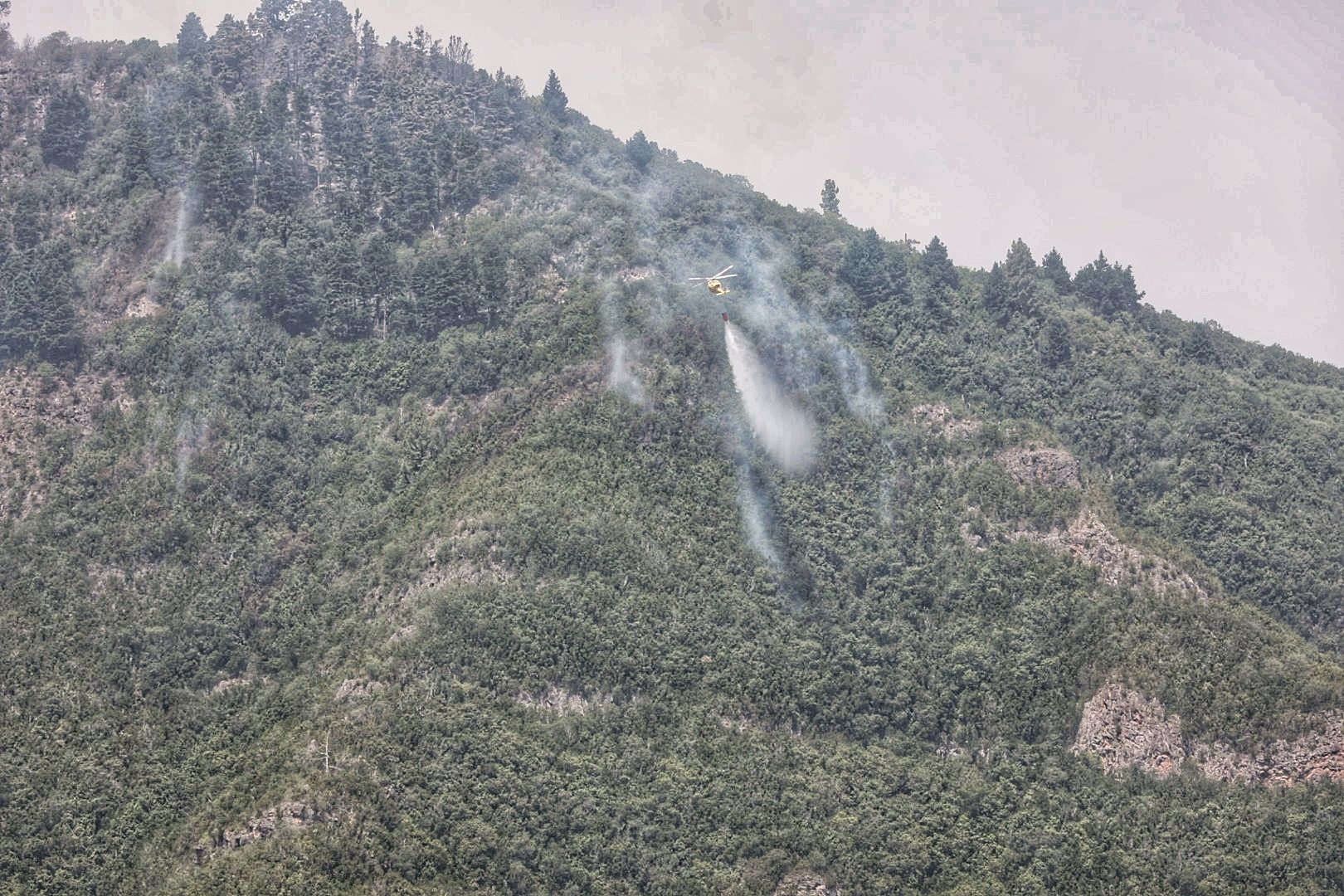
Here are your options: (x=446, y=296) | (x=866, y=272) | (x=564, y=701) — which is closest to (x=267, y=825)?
(x=564, y=701)

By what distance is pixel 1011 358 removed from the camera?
14625cm

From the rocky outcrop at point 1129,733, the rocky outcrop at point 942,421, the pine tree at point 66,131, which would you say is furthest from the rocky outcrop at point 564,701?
the pine tree at point 66,131

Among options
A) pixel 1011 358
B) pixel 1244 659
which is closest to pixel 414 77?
pixel 1011 358

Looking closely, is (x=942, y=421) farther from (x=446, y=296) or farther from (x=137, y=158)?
(x=137, y=158)

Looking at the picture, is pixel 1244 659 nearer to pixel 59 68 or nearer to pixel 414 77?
pixel 414 77

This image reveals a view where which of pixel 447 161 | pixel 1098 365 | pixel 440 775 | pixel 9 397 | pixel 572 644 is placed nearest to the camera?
pixel 440 775

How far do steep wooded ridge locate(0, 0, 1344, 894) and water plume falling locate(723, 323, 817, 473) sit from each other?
50 centimetres

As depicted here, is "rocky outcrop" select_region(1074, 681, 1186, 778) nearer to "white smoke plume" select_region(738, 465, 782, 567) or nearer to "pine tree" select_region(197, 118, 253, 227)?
"white smoke plume" select_region(738, 465, 782, 567)

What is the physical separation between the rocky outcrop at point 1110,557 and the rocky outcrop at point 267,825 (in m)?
48.0

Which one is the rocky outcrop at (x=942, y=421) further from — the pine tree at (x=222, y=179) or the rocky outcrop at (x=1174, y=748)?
the pine tree at (x=222, y=179)

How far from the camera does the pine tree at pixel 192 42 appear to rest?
6383 inches

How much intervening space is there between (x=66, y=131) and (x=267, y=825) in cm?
6947

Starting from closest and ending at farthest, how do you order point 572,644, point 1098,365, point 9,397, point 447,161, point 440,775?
point 440,775
point 572,644
point 9,397
point 1098,365
point 447,161

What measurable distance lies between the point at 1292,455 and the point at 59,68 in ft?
325
